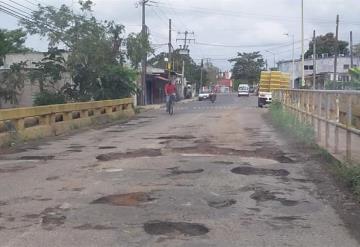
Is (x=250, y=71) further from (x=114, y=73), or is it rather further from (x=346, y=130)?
(x=346, y=130)

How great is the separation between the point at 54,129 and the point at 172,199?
11.7 m

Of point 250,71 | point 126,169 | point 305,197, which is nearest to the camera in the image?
point 305,197

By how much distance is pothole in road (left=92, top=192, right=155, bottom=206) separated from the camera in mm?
7860

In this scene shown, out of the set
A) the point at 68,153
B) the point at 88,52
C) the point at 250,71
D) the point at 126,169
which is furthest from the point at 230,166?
the point at 250,71

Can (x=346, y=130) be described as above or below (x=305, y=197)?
above

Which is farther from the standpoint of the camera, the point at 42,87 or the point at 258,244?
the point at 42,87

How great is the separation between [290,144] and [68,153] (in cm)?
567

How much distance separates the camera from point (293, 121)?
2009 centimetres

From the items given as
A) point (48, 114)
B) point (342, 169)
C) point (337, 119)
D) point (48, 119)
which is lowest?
point (342, 169)

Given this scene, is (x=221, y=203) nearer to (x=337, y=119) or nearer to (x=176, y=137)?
(x=337, y=119)

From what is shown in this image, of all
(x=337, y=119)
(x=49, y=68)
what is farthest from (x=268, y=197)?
(x=49, y=68)

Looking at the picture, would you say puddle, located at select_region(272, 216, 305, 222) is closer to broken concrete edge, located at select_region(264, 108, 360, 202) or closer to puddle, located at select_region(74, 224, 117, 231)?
broken concrete edge, located at select_region(264, 108, 360, 202)

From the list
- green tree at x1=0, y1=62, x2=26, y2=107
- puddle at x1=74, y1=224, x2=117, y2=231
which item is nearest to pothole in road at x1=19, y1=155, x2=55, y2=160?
puddle at x1=74, y1=224, x2=117, y2=231

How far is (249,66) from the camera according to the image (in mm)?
161375
